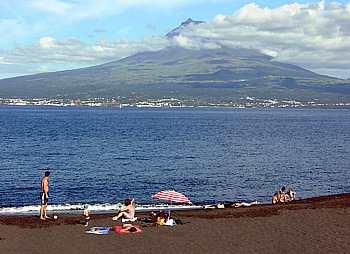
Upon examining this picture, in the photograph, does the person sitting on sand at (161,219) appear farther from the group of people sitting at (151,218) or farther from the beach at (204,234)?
the beach at (204,234)

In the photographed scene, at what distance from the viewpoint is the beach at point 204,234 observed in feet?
64.2

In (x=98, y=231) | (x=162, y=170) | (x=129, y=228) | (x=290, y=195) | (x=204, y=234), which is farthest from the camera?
(x=162, y=170)

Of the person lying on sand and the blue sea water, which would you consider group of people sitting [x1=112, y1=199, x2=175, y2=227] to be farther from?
the blue sea water

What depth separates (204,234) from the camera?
72.2 ft

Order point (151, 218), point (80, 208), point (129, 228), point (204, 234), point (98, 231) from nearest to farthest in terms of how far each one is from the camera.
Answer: point (204, 234), point (98, 231), point (129, 228), point (151, 218), point (80, 208)

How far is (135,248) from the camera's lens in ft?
64.5

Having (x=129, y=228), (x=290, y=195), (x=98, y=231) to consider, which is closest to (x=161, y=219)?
(x=129, y=228)

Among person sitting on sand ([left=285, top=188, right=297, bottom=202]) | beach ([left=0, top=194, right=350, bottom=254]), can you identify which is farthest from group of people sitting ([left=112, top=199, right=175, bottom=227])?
person sitting on sand ([left=285, top=188, right=297, bottom=202])

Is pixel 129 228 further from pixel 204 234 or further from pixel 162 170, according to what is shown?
pixel 162 170

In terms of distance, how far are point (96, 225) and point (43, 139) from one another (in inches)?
2718

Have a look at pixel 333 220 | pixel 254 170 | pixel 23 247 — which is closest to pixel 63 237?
pixel 23 247

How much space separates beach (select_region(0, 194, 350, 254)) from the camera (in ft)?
64.2

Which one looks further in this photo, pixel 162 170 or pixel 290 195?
pixel 162 170

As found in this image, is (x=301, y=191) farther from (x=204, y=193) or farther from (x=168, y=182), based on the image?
(x=168, y=182)
